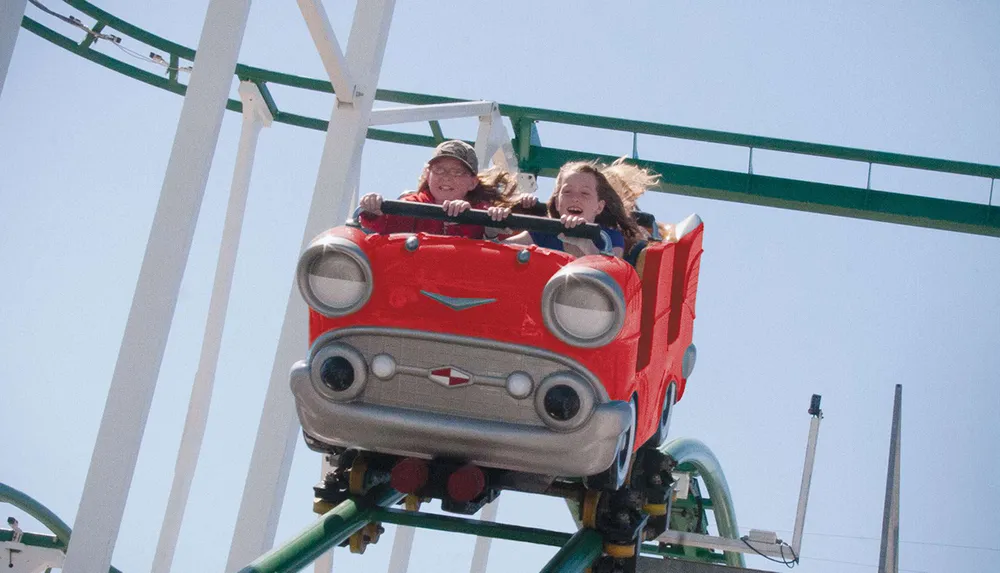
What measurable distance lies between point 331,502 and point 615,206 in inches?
49.4

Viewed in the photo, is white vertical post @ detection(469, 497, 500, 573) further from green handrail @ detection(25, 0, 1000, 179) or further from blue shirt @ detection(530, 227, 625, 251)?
blue shirt @ detection(530, 227, 625, 251)

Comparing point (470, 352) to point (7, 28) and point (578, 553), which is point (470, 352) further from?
point (7, 28)

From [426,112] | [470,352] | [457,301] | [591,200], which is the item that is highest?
[426,112]

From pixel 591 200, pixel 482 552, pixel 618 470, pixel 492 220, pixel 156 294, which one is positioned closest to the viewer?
pixel 618 470

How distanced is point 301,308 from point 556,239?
5.08 feet

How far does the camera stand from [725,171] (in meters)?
7.96

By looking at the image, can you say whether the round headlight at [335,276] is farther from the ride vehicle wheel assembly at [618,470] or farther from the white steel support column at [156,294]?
the ride vehicle wheel assembly at [618,470]

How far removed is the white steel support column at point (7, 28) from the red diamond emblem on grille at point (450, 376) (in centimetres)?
119

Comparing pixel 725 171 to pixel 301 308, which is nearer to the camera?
pixel 301 308

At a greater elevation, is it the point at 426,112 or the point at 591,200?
the point at 426,112

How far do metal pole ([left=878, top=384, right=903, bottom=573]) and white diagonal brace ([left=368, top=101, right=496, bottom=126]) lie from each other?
8.24 ft

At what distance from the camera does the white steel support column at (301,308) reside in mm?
4555

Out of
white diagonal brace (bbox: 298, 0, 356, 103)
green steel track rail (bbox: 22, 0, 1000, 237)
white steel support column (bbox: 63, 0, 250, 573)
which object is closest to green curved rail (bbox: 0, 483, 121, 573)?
green steel track rail (bbox: 22, 0, 1000, 237)

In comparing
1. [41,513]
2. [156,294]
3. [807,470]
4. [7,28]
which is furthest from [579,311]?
[41,513]
